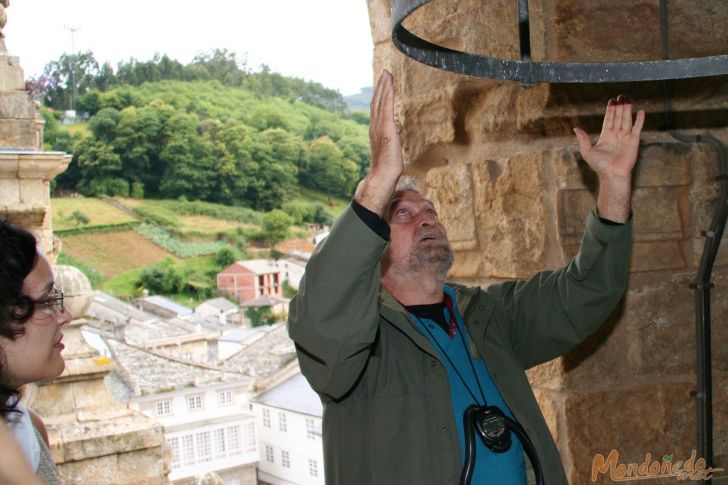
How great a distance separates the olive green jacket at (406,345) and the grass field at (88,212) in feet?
169

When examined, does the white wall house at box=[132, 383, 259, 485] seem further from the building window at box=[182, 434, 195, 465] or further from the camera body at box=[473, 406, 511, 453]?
the camera body at box=[473, 406, 511, 453]

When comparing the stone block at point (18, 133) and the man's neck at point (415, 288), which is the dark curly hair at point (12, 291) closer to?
the man's neck at point (415, 288)

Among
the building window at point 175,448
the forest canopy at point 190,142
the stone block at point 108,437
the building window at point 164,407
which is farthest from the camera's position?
the forest canopy at point 190,142

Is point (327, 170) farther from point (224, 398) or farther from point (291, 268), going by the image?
point (224, 398)

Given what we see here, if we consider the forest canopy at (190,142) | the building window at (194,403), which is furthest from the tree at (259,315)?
the building window at (194,403)

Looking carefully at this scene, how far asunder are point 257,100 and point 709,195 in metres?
65.6

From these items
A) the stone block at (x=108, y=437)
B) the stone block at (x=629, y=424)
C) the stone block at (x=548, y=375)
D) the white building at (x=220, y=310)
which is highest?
the stone block at (x=548, y=375)

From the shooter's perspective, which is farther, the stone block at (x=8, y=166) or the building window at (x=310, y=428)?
the building window at (x=310, y=428)

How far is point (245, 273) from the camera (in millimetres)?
42125

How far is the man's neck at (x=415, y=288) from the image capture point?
174cm

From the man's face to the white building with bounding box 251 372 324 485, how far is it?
10.7 m

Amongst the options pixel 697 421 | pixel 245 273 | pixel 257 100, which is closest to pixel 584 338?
pixel 697 421

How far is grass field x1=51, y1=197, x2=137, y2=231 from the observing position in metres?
50.9

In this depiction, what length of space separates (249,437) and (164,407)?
1623 mm
